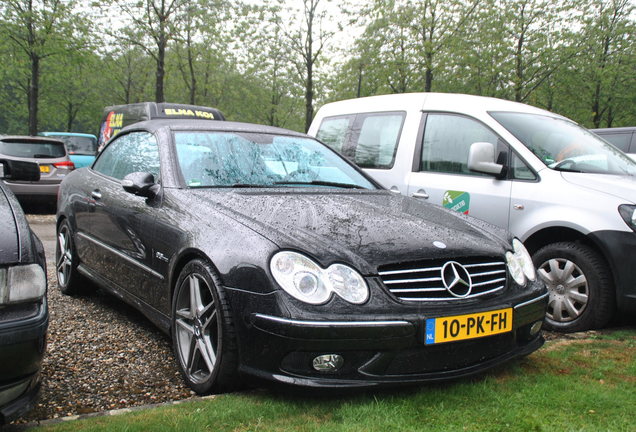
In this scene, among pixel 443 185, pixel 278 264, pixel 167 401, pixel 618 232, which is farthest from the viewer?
pixel 443 185

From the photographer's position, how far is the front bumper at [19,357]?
2152mm

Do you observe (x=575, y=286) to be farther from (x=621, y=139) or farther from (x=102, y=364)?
(x=621, y=139)

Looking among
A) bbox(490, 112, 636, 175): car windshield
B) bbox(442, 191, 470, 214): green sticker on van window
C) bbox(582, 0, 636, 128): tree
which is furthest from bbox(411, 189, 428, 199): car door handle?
bbox(582, 0, 636, 128): tree

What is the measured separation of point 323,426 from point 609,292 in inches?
107

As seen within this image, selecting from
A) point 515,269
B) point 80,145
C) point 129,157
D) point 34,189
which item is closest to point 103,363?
point 129,157

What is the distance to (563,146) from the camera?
5.01 m

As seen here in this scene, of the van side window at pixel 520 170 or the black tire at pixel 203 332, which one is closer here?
the black tire at pixel 203 332

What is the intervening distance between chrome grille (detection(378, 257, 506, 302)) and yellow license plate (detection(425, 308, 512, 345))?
0.11m

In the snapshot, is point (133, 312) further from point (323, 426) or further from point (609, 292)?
point (609, 292)

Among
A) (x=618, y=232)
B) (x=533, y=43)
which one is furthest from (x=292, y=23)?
(x=618, y=232)

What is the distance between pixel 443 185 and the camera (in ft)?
17.5

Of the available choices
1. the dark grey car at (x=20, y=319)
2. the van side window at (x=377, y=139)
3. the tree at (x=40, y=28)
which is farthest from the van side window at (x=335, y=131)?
the tree at (x=40, y=28)

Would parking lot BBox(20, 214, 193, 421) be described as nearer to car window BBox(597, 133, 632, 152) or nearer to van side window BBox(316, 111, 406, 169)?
van side window BBox(316, 111, 406, 169)

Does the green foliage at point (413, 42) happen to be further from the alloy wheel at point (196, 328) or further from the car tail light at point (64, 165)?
the alloy wheel at point (196, 328)
